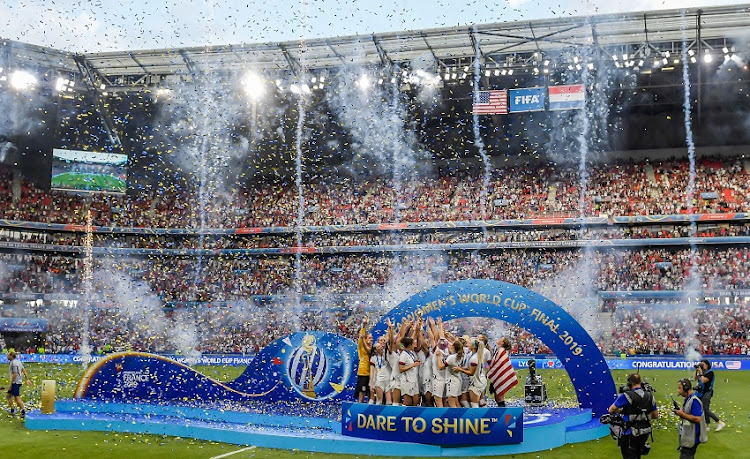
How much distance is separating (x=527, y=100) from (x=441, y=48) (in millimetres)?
4975

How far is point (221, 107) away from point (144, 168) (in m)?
7.84

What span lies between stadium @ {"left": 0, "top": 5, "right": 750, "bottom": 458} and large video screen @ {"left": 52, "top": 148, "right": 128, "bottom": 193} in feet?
0.38

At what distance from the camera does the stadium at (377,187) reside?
121ft

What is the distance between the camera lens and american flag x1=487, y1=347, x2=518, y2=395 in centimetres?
1410

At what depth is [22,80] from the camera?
1551 inches

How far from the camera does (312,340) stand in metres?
16.5

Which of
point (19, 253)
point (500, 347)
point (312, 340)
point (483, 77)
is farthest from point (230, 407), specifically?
point (19, 253)

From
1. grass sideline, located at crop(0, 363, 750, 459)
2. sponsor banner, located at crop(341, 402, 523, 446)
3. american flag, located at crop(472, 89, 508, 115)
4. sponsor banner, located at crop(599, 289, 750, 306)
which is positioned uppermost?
american flag, located at crop(472, 89, 508, 115)

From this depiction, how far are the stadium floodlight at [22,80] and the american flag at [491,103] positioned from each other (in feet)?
74.0

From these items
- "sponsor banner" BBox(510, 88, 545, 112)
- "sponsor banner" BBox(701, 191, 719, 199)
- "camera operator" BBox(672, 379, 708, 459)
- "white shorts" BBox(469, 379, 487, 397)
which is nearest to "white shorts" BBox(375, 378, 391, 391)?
"white shorts" BBox(469, 379, 487, 397)

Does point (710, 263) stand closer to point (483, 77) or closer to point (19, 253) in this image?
point (483, 77)

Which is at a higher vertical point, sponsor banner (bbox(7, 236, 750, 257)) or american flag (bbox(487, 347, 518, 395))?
sponsor banner (bbox(7, 236, 750, 257))

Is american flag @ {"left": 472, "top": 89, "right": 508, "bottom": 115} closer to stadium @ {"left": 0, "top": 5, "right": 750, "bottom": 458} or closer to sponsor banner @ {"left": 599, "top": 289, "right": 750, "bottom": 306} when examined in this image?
stadium @ {"left": 0, "top": 5, "right": 750, "bottom": 458}

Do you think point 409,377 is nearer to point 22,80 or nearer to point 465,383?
point 465,383
